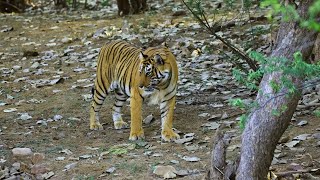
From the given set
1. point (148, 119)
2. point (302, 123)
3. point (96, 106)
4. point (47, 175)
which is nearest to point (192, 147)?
point (302, 123)

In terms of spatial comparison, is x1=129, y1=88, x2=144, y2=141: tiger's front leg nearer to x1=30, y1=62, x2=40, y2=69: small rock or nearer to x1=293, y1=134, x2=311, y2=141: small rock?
x1=293, y1=134, x2=311, y2=141: small rock

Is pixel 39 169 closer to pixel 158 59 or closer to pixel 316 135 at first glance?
pixel 158 59

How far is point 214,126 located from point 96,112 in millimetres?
1544

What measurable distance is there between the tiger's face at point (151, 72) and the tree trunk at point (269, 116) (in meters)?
2.38

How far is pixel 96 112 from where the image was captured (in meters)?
7.43

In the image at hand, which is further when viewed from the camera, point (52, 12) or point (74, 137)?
point (52, 12)

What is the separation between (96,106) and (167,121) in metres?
1.27

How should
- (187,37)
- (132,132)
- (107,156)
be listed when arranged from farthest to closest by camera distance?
(187,37), (132,132), (107,156)

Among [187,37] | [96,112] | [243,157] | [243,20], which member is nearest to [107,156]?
[96,112]

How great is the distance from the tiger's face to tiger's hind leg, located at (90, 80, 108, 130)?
1.10 meters

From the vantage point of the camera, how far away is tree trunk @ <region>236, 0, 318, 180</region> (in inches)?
157

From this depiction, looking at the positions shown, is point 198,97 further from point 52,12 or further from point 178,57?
point 52,12

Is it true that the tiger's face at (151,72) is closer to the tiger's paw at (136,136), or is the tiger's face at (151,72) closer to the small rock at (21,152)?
the tiger's paw at (136,136)

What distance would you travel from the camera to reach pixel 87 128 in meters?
7.35
